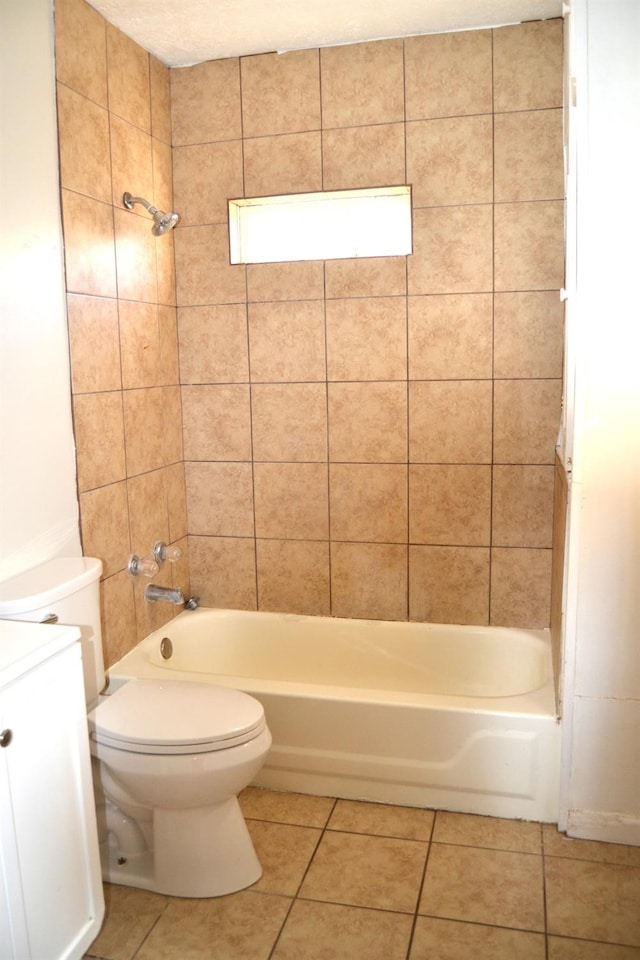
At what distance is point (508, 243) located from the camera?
278cm

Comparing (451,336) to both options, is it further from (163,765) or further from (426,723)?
(163,765)

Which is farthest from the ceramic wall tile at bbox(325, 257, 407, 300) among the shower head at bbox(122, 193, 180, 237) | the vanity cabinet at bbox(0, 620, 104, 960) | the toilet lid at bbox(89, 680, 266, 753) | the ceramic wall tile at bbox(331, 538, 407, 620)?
the vanity cabinet at bbox(0, 620, 104, 960)

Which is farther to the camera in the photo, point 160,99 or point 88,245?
point 160,99

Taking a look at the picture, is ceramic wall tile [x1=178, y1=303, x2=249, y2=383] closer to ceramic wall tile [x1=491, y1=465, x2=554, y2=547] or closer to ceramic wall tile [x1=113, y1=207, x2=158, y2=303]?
ceramic wall tile [x1=113, y1=207, x2=158, y2=303]

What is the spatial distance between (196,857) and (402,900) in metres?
0.53

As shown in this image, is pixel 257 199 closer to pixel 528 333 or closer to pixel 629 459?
pixel 528 333

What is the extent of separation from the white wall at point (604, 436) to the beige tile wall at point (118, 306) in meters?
1.40

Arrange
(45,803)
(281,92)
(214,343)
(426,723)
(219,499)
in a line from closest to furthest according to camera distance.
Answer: (45,803) < (426,723) < (281,92) < (214,343) < (219,499)

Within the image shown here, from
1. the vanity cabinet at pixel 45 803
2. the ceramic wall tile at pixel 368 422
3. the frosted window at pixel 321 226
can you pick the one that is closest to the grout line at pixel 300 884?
the vanity cabinet at pixel 45 803

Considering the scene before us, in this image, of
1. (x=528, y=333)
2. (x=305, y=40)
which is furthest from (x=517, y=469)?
(x=305, y=40)

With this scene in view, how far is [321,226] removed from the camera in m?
2.99

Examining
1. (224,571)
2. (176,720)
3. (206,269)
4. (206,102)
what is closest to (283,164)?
(206,102)

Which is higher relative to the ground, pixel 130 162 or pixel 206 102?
pixel 206 102

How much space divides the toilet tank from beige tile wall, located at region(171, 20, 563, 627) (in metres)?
0.59
